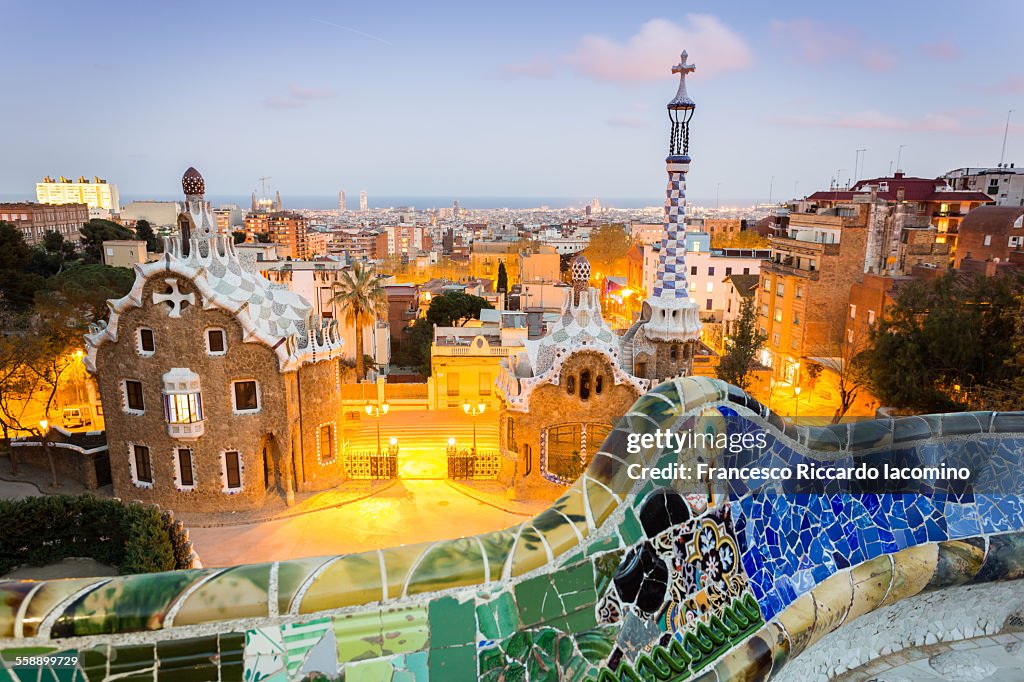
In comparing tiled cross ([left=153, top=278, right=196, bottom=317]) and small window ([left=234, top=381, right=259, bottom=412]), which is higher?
tiled cross ([left=153, top=278, right=196, bottom=317])

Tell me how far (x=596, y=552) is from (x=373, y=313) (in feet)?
104

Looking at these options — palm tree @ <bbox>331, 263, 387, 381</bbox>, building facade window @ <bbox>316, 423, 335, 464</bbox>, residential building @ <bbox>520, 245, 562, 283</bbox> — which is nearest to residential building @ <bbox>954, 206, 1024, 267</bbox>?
palm tree @ <bbox>331, 263, 387, 381</bbox>

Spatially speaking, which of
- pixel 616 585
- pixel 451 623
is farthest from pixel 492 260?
pixel 451 623

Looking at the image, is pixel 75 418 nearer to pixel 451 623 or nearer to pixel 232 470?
pixel 232 470

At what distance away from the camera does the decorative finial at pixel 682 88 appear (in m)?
21.0

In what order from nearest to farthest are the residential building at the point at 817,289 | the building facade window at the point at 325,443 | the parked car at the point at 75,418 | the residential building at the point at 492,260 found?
the building facade window at the point at 325,443
the parked car at the point at 75,418
the residential building at the point at 817,289
the residential building at the point at 492,260

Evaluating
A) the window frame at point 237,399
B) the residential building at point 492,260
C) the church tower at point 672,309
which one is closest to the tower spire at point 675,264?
the church tower at point 672,309

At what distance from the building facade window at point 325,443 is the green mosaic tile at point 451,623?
1733 cm

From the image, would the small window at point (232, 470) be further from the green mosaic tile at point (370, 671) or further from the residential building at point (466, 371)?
the green mosaic tile at point (370, 671)

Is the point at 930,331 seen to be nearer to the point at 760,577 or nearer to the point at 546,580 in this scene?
the point at 760,577

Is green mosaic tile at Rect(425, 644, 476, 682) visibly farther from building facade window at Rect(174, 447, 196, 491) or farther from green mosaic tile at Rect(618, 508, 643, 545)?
building facade window at Rect(174, 447, 196, 491)

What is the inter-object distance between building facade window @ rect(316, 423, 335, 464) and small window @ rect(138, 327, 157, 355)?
212 inches

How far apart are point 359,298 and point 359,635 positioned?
30.8 m

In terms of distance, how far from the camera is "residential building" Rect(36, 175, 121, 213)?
157375 mm
